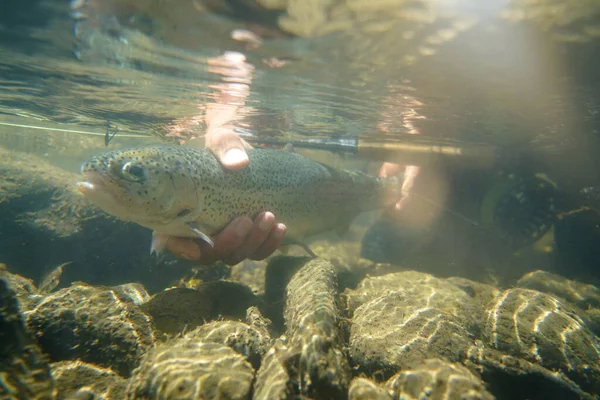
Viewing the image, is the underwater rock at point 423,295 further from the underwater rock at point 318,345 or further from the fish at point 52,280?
the fish at point 52,280

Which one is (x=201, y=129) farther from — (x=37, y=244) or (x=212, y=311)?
(x=212, y=311)

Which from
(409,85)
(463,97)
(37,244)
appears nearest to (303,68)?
(409,85)

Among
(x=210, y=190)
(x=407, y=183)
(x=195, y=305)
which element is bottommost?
(x=195, y=305)

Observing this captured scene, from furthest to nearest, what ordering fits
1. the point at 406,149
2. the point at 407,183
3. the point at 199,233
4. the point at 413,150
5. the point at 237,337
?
the point at 406,149, the point at 413,150, the point at 407,183, the point at 199,233, the point at 237,337

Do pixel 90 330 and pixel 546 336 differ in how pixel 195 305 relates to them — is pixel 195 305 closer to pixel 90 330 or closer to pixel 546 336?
pixel 90 330

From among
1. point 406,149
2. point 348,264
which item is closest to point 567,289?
point 348,264

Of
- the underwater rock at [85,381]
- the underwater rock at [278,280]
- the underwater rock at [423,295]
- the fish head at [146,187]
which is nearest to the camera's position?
the underwater rock at [85,381]

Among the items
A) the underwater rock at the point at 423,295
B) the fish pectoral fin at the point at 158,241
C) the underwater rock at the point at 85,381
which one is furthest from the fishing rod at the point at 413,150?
the underwater rock at the point at 85,381
